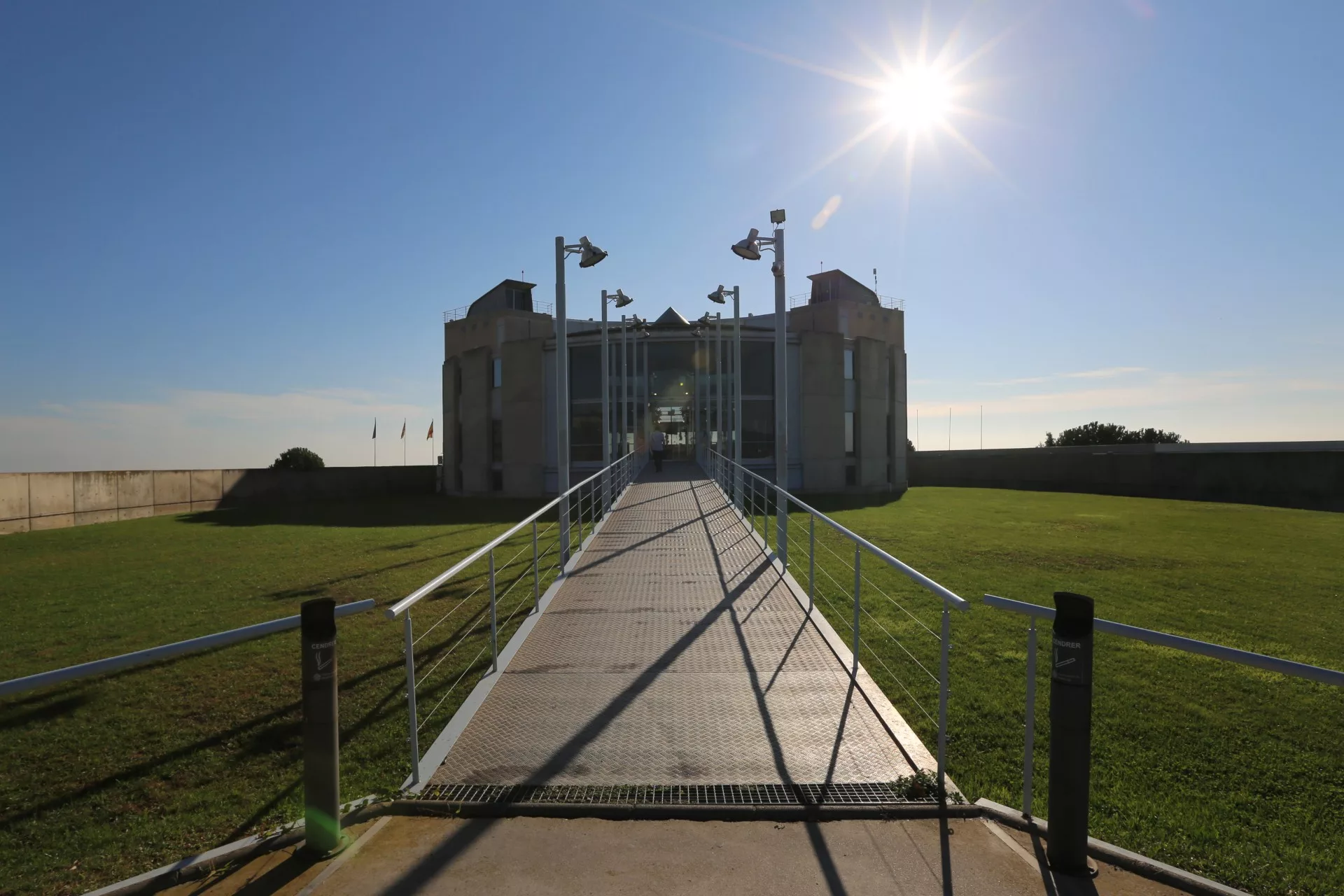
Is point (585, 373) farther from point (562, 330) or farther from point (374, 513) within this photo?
point (562, 330)

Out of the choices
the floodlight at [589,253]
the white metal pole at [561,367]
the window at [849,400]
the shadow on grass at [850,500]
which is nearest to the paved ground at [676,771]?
the white metal pole at [561,367]

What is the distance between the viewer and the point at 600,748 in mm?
3965

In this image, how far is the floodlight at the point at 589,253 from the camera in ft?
40.1

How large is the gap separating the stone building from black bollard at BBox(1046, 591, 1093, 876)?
24.1 m

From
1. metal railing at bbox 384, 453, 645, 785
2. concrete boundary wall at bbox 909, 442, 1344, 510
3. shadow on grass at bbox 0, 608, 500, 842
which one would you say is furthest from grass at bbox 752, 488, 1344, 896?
concrete boundary wall at bbox 909, 442, 1344, 510

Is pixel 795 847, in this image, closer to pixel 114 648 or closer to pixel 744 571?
pixel 744 571

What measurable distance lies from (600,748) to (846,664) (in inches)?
88.6

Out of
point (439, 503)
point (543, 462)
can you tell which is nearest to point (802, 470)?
point (543, 462)

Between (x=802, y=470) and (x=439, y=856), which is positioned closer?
(x=439, y=856)

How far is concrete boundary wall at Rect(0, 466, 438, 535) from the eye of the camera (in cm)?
2025

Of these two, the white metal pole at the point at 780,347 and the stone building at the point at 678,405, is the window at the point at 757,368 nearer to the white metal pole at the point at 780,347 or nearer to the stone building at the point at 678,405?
the stone building at the point at 678,405

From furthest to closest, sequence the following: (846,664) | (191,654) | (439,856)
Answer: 1. (191,654)
2. (846,664)
3. (439,856)

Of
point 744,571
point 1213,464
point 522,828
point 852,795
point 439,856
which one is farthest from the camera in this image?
point 1213,464

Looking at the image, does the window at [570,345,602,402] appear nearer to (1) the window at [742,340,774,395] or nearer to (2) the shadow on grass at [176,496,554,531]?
(2) the shadow on grass at [176,496,554,531]
